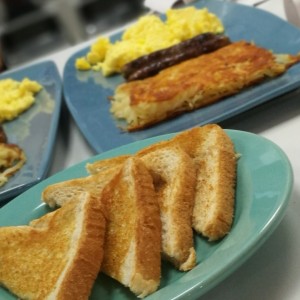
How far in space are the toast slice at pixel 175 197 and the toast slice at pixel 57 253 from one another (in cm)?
15

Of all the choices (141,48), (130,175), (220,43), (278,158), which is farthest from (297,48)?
(130,175)

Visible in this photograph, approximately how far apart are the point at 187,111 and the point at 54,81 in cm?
81

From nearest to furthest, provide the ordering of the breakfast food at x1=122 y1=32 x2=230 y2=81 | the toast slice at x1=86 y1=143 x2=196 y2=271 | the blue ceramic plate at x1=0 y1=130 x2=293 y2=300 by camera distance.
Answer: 1. the blue ceramic plate at x1=0 y1=130 x2=293 y2=300
2. the toast slice at x1=86 y1=143 x2=196 y2=271
3. the breakfast food at x1=122 y1=32 x2=230 y2=81

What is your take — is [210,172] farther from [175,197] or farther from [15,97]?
[15,97]

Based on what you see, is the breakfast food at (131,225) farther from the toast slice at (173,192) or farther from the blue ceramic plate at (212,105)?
the blue ceramic plate at (212,105)

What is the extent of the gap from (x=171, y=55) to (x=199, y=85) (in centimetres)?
36

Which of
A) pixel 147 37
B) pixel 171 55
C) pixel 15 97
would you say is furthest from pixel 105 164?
pixel 147 37

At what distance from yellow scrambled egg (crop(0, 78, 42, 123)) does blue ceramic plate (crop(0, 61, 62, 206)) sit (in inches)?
0.9

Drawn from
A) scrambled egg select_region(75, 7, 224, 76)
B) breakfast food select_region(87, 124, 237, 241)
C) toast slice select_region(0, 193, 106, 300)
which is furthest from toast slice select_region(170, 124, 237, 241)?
scrambled egg select_region(75, 7, 224, 76)

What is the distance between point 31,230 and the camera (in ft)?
4.02

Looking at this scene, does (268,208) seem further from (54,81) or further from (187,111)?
(54,81)

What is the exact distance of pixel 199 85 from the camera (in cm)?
176

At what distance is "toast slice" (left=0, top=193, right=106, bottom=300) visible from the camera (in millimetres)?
1038

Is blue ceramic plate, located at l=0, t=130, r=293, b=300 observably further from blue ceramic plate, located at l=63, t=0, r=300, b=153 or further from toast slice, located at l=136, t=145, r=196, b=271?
blue ceramic plate, located at l=63, t=0, r=300, b=153
